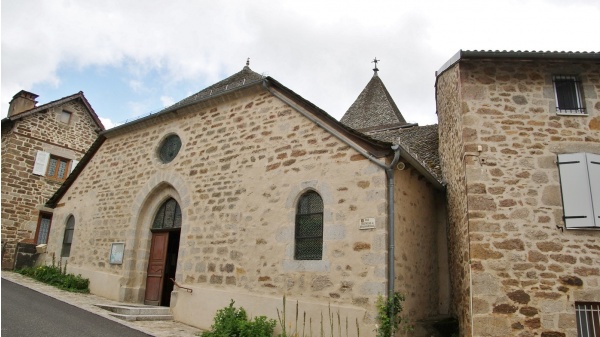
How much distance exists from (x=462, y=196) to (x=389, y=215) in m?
1.58

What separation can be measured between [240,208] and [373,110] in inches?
338

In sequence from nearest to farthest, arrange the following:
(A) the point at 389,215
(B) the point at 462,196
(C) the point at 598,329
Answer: (C) the point at 598,329 → (A) the point at 389,215 → (B) the point at 462,196

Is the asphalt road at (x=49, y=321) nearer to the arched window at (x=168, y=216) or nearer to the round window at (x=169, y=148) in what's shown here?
the arched window at (x=168, y=216)

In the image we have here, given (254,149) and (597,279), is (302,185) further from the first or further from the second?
(597,279)

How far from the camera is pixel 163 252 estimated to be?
9.96 m

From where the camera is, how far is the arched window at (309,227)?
23.2 feet

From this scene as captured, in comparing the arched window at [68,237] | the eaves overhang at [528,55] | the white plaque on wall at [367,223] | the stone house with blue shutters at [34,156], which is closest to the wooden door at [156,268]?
the arched window at [68,237]

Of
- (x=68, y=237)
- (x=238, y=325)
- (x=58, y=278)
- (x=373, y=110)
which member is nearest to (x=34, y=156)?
(x=68, y=237)

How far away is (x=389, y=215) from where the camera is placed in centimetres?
652

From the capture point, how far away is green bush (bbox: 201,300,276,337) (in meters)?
6.68

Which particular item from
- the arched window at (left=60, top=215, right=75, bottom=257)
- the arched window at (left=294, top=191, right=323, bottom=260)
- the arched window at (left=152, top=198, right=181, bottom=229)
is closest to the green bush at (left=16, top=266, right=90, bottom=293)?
the arched window at (left=60, top=215, right=75, bottom=257)

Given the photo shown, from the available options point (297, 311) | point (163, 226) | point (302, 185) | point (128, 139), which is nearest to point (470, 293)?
point (297, 311)

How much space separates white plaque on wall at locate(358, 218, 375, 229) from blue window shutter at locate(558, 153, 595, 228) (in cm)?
287

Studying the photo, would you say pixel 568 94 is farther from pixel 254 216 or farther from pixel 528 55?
pixel 254 216
